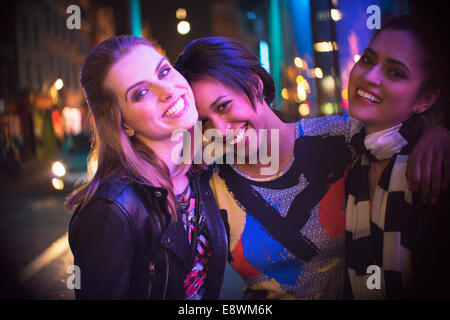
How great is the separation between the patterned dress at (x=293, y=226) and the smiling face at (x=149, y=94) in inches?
19.6

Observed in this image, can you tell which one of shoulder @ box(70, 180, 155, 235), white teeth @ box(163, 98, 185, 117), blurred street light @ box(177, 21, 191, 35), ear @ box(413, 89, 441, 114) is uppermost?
blurred street light @ box(177, 21, 191, 35)

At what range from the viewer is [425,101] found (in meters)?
1.56

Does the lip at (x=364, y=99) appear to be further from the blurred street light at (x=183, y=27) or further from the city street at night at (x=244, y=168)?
the blurred street light at (x=183, y=27)

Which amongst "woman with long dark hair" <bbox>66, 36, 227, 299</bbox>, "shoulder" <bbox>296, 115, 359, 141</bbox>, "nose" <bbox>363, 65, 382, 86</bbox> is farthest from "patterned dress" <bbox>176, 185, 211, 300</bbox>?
"nose" <bbox>363, 65, 382, 86</bbox>

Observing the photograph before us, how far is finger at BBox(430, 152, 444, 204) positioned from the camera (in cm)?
141

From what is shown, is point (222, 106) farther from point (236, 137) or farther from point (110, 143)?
point (110, 143)

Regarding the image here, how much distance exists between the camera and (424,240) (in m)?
1.46

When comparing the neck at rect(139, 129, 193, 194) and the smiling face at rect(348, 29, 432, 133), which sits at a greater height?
the smiling face at rect(348, 29, 432, 133)

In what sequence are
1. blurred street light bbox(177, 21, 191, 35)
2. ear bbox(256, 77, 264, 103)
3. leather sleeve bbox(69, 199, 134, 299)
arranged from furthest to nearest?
1. blurred street light bbox(177, 21, 191, 35)
2. ear bbox(256, 77, 264, 103)
3. leather sleeve bbox(69, 199, 134, 299)

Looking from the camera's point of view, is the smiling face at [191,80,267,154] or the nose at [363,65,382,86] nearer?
the nose at [363,65,382,86]

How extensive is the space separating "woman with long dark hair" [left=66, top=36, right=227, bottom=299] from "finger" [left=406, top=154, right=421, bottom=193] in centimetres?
94

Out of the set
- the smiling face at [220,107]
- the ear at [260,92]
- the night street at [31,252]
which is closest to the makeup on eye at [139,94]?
the smiling face at [220,107]

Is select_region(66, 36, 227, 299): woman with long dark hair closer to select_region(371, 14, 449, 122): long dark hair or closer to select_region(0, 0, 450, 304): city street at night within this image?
select_region(0, 0, 450, 304): city street at night

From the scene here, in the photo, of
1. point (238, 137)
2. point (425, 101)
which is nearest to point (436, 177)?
point (425, 101)
